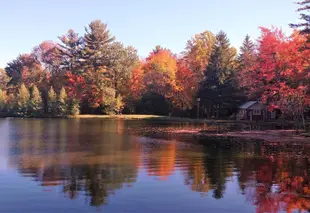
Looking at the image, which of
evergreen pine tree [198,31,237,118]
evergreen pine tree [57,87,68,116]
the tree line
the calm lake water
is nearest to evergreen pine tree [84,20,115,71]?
the tree line

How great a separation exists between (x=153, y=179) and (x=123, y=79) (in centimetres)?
4964

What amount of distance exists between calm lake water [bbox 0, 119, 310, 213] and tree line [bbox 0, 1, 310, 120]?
27.9 meters

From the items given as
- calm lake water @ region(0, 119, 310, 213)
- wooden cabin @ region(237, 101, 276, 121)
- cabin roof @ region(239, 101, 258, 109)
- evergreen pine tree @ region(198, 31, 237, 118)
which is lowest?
calm lake water @ region(0, 119, 310, 213)

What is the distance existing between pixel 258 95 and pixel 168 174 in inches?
1292

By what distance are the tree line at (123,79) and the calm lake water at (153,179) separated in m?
27.9

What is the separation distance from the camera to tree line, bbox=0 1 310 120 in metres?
49.0

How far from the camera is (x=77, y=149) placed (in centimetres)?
1848

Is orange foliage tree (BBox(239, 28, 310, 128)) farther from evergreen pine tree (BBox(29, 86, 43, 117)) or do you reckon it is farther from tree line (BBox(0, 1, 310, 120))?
evergreen pine tree (BBox(29, 86, 43, 117))

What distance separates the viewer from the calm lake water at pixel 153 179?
352 inches

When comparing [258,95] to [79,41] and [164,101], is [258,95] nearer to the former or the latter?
[164,101]

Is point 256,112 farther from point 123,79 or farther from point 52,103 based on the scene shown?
point 52,103

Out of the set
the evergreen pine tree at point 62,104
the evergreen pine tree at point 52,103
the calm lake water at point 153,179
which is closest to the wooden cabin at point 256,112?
the calm lake water at point 153,179

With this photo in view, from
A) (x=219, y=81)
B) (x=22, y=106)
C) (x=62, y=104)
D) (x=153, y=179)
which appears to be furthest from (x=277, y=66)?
(x=22, y=106)

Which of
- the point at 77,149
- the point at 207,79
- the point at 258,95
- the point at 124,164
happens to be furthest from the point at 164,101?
the point at 124,164
